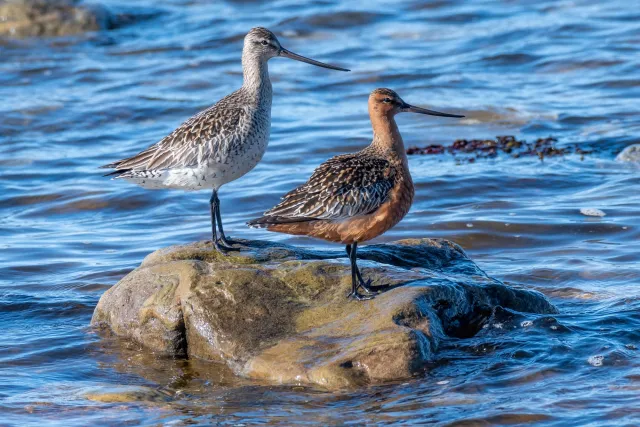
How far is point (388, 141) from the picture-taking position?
680 centimetres

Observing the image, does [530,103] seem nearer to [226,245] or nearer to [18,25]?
[226,245]

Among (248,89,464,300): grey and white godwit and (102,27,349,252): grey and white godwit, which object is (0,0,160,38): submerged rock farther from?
(248,89,464,300): grey and white godwit

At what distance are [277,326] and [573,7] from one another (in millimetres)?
13377

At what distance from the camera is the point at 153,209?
10.4 metres

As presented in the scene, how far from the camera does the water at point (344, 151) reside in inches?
228

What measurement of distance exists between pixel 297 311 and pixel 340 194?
756mm

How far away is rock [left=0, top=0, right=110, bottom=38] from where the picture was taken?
1798cm

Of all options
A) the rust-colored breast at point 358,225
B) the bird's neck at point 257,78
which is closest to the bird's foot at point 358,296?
the rust-colored breast at point 358,225

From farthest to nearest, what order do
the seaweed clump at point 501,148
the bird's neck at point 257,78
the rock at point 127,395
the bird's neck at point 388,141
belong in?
the seaweed clump at point 501,148, the bird's neck at point 257,78, the bird's neck at point 388,141, the rock at point 127,395

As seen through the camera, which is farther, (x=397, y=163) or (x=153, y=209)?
(x=153, y=209)

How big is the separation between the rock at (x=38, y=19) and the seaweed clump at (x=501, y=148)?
29.0ft

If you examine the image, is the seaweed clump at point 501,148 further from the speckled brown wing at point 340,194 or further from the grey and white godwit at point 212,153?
the speckled brown wing at point 340,194

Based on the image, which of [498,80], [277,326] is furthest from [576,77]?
[277,326]

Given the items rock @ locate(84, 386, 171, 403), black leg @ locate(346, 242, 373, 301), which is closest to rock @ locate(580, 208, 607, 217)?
black leg @ locate(346, 242, 373, 301)
